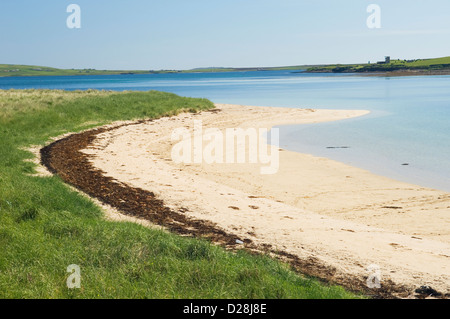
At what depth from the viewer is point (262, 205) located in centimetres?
1266

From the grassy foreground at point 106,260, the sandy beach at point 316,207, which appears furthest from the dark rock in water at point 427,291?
the grassy foreground at point 106,260

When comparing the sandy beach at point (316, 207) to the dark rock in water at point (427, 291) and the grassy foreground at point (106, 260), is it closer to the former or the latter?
the dark rock in water at point (427, 291)

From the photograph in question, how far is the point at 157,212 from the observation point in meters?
11.3

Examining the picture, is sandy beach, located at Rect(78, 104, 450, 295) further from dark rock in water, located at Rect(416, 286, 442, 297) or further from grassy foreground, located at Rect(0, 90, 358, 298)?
grassy foreground, located at Rect(0, 90, 358, 298)

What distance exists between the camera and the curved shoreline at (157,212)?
7.54m

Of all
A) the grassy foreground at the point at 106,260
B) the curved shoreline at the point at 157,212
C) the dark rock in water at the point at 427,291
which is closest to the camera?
the grassy foreground at the point at 106,260

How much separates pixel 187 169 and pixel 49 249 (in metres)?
10.8

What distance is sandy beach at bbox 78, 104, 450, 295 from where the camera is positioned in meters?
8.49

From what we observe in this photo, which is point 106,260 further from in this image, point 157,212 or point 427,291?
point 427,291

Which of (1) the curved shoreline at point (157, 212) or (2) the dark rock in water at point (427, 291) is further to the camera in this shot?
Result: (1) the curved shoreline at point (157, 212)

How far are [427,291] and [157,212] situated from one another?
648cm

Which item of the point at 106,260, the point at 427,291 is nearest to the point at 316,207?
the point at 427,291

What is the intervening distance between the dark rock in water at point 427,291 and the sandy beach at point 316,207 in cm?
13
